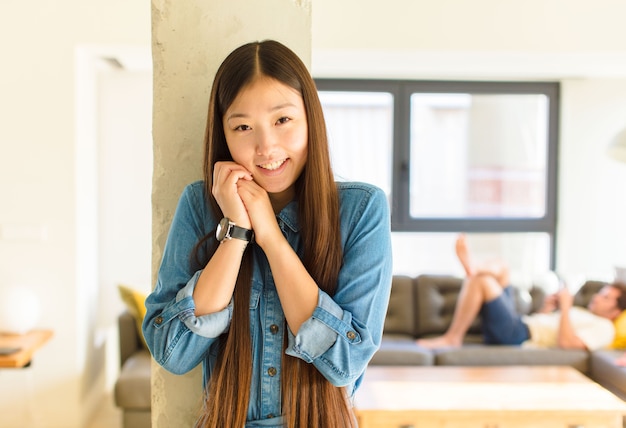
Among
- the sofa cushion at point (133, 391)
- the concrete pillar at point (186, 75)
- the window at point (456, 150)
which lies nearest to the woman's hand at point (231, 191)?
the concrete pillar at point (186, 75)

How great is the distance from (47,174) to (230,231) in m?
3.14

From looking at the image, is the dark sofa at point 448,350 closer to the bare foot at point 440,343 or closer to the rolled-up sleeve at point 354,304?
the bare foot at point 440,343

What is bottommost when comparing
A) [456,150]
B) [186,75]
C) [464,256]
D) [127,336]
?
[127,336]

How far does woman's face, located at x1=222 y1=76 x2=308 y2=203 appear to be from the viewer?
3.58 feet

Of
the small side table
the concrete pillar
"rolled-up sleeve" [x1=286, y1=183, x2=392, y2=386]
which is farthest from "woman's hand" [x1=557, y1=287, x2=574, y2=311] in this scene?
"rolled-up sleeve" [x1=286, y1=183, x2=392, y2=386]

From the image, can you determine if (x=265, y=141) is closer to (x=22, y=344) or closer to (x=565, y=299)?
(x=22, y=344)

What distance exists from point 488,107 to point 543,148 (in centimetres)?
55

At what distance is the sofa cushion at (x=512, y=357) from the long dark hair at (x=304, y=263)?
3.16m

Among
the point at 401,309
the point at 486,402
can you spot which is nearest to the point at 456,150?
the point at 401,309

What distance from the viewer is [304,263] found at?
3.73ft

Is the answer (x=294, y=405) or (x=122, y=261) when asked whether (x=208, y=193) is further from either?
(x=122, y=261)

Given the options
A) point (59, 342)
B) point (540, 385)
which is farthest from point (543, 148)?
point (59, 342)

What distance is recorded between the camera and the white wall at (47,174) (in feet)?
12.6

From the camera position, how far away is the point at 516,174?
219 inches
